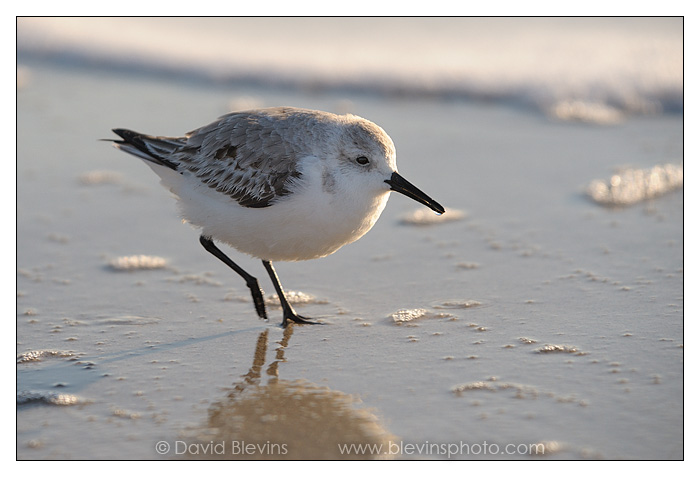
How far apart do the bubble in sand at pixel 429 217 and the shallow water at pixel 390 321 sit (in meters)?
0.05

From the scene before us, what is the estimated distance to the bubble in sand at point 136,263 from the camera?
5414mm

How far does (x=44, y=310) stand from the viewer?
4.78m

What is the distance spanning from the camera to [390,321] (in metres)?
4.61

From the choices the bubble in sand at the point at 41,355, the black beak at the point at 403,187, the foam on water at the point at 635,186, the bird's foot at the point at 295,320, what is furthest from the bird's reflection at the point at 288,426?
the foam on water at the point at 635,186

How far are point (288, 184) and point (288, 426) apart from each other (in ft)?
4.55

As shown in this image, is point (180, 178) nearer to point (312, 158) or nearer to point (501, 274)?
point (312, 158)

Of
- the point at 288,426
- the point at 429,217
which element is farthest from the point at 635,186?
the point at 288,426

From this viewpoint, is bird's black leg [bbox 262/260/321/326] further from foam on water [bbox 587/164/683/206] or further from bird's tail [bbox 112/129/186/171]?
foam on water [bbox 587/164/683/206]

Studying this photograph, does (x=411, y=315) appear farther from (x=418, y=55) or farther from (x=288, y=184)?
(x=418, y=55)

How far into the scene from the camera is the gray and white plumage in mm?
4332

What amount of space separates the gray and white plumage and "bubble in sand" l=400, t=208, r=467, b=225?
156 centimetres

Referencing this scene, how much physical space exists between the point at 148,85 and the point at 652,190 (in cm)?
616

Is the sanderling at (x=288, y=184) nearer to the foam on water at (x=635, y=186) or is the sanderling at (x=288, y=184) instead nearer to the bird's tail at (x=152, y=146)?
the bird's tail at (x=152, y=146)

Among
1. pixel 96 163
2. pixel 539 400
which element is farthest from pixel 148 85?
pixel 539 400
